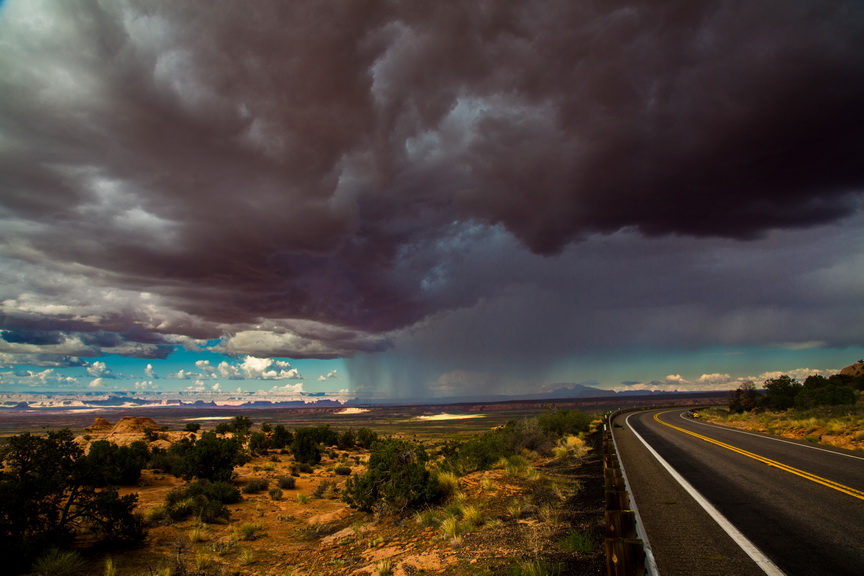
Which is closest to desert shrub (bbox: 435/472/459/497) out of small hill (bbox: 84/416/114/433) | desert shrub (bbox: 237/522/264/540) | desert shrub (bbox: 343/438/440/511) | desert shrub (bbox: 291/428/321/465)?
desert shrub (bbox: 343/438/440/511)

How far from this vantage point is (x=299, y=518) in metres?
16.9

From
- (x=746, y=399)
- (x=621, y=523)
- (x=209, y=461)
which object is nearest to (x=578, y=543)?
(x=621, y=523)

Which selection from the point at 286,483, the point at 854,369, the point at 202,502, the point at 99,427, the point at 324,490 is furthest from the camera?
the point at 854,369

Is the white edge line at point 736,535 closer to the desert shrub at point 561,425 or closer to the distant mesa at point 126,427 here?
the desert shrub at point 561,425

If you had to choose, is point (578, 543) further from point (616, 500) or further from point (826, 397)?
point (826, 397)

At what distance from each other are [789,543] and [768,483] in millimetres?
5778

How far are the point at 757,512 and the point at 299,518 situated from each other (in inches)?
624

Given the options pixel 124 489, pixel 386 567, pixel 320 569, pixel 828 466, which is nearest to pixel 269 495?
pixel 124 489

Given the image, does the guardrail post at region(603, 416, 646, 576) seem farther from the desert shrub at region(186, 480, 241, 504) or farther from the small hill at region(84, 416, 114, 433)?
the small hill at region(84, 416, 114, 433)

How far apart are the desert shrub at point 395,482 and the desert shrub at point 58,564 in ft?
25.9

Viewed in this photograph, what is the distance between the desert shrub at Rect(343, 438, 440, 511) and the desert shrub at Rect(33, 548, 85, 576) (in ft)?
25.9

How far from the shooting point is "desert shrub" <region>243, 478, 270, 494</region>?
20297 millimetres

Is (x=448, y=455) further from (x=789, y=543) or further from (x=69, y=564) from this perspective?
(x=789, y=543)

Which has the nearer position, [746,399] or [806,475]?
[806,475]
